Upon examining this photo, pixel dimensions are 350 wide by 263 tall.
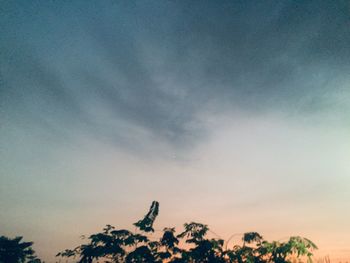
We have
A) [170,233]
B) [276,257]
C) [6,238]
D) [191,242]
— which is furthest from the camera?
[6,238]

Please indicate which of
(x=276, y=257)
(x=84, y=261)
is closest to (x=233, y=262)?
(x=276, y=257)

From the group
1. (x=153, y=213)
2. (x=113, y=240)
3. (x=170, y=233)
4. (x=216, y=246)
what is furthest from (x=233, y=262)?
(x=113, y=240)

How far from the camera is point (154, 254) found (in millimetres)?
19484

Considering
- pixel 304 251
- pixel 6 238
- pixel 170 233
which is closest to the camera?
pixel 304 251

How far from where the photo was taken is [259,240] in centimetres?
1927

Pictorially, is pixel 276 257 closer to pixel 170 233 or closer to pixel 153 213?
pixel 170 233

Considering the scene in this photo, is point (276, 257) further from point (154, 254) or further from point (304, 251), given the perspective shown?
point (154, 254)

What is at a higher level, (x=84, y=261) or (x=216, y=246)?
(x=216, y=246)

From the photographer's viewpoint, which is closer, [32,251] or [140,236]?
[140,236]

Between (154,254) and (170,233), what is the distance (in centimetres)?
212

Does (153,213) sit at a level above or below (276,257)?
above

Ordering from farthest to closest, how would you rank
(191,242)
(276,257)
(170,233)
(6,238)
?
(6,238) < (170,233) < (191,242) < (276,257)

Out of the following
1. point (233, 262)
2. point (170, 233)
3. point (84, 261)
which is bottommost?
point (84, 261)

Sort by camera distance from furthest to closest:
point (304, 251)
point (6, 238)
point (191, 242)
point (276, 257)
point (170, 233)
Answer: point (6, 238) → point (170, 233) → point (191, 242) → point (276, 257) → point (304, 251)
